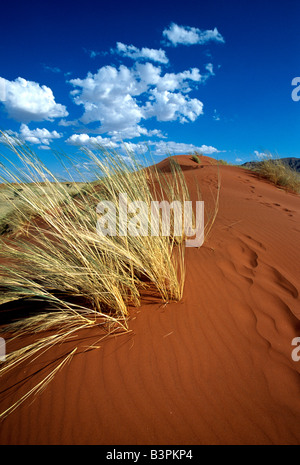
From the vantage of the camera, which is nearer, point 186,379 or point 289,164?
point 186,379

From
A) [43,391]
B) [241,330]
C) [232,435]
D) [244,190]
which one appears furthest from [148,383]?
[244,190]

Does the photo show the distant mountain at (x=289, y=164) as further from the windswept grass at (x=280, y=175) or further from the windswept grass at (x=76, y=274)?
the windswept grass at (x=76, y=274)

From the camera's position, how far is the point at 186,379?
1.45 m

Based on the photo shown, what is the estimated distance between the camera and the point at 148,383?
144 centimetres

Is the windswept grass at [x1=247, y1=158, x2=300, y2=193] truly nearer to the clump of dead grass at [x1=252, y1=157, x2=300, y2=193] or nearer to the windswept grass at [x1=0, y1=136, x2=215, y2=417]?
the clump of dead grass at [x1=252, y1=157, x2=300, y2=193]

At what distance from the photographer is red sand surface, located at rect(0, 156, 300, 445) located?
1229 mm

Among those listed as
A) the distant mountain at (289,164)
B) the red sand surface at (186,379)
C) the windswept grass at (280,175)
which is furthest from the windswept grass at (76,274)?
the distant mountain at (289,164)

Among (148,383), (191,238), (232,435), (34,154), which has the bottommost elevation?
(232,435)

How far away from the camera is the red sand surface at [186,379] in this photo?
1.23 meters

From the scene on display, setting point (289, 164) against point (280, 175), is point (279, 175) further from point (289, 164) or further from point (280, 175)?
point (289, 164)

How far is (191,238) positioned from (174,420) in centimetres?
227

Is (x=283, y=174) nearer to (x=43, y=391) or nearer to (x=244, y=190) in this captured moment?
(x=244, y=190)

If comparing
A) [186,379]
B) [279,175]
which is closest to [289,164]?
[279,175]

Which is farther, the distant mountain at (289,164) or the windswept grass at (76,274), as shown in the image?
the distant mountain at (289,164)
